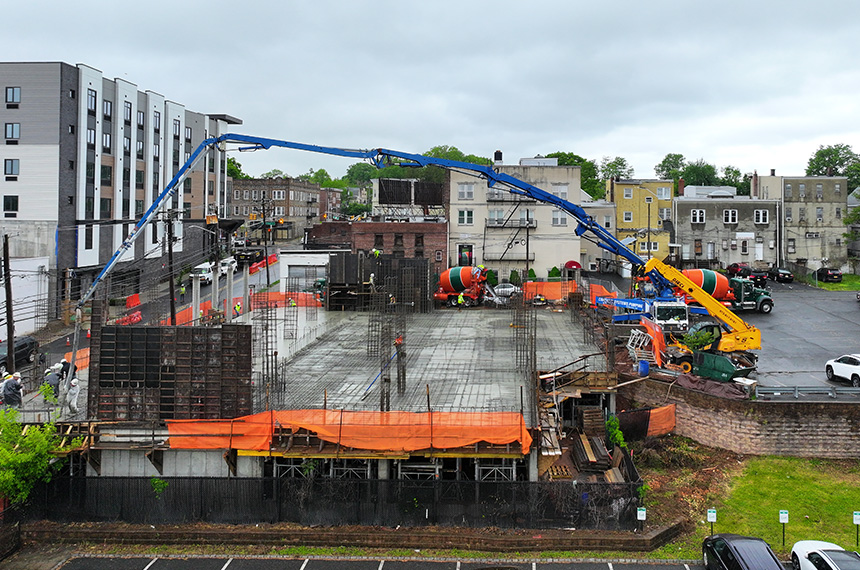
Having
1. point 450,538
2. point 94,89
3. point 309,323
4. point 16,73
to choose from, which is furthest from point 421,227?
point 450,538

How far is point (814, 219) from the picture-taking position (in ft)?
200

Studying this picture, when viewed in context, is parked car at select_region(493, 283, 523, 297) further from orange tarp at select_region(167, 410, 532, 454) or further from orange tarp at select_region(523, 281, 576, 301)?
orange tarp at select_region(167, 410, 532, 454)

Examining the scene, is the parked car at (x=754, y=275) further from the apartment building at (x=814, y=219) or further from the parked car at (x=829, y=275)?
the apartment building at (x=814, y=219)

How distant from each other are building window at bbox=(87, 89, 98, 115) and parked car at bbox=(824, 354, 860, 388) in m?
49.5

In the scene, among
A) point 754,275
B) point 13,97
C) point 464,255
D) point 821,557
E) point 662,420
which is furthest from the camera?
point 464,255

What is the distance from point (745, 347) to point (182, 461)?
21984 millimetres

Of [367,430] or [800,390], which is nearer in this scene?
[367,430]

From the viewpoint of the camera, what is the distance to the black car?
48.2 feet

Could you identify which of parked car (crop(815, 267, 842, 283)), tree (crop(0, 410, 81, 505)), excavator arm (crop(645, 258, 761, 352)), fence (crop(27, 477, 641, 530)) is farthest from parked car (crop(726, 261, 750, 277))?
tree (crop(0, 410, 81, 505))

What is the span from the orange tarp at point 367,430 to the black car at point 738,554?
495cm

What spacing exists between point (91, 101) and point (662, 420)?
45.7 meters

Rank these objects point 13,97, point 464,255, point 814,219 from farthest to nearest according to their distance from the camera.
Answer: point 814,219
point 464,255
point 13,97

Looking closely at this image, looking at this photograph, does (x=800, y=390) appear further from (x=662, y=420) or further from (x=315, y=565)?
(x=315, y=565)

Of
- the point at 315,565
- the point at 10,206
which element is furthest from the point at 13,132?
the point at 315,565
